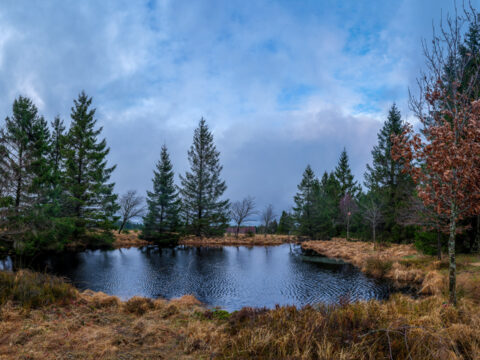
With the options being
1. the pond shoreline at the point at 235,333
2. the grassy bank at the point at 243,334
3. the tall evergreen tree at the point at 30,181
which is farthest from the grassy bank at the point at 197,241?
the grassy bank at the point at 243,334

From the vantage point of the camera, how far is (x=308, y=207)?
1560 inches

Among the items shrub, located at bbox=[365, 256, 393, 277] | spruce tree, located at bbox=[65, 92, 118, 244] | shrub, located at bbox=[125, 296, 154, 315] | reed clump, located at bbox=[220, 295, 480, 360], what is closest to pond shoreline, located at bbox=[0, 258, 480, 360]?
reed clump, located at bbox=[220, 295, 480, 360]

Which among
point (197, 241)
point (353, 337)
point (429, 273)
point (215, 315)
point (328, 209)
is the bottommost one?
point (197, 241)

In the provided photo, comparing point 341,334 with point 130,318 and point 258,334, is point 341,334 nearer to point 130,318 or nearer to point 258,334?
point 258,334

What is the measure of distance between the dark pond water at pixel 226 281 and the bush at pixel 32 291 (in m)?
2.08

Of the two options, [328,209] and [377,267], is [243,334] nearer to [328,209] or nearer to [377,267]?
[377,267]

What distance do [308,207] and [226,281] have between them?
28.4m

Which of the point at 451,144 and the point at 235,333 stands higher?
the point at 451,144

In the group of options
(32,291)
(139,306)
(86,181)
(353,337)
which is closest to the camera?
(353,337)

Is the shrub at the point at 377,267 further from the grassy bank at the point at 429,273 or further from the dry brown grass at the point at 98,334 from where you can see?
the dry brown grass at the point at 98,334

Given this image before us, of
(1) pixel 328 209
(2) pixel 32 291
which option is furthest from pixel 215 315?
(1) pixel 328 209

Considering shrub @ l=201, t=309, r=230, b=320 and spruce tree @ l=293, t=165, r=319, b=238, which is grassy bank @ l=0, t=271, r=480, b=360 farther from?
spruce tree @ l=293, t=165, r=319, b=238

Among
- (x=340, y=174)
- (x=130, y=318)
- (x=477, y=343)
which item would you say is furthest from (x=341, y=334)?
(x=340, y=174)

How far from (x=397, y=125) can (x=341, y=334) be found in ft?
113
